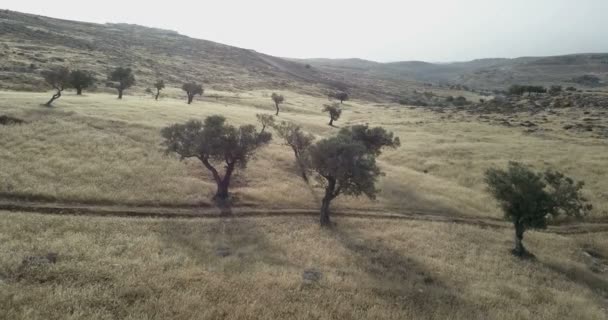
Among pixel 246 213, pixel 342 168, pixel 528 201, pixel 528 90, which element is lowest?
pixel 246 213

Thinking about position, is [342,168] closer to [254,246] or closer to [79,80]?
[254,246]

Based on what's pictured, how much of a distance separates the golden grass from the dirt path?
173 cm

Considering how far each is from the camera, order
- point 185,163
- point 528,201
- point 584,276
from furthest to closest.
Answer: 1. point 185,163
2. point 528,201
3. point 584,276

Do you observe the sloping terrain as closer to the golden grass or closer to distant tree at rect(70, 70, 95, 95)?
distant tree at rect(70, 70, 95, 95)

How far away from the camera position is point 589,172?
54375 millimetres

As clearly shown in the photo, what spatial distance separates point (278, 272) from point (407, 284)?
8461mm

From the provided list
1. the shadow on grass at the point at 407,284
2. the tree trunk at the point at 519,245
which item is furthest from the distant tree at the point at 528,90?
the shadow on grass at the point at 407,284

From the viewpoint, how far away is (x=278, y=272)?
82.7 ft

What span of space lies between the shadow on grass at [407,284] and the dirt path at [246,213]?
685cm

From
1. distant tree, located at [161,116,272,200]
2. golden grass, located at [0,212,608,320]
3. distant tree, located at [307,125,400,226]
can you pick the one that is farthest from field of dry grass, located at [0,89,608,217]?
golden grass, located at [0,212,608,320]

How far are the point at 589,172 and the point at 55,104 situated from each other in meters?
78.4

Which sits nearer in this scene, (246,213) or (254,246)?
(254,246)

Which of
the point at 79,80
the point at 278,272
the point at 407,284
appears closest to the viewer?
the point at 278,272

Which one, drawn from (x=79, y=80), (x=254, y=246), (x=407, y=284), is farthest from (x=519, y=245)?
(x=79, y=80)
